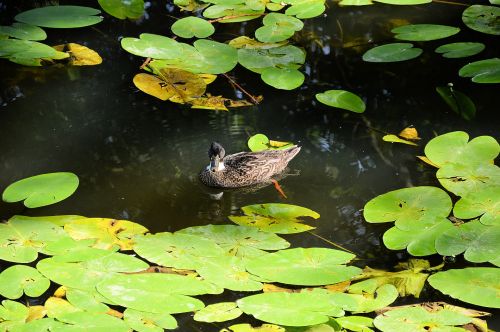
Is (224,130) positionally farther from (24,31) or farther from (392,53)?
(24,31)

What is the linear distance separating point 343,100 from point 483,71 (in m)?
1.09

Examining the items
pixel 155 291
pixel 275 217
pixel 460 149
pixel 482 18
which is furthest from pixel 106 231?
pixel 482 18

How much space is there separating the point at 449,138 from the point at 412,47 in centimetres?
145

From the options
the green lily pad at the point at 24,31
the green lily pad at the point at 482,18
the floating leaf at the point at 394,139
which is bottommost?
the floating leaf at the point at 394,139

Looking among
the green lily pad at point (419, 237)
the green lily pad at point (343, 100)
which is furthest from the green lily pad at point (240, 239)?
the green lily pad at point (343, 100)

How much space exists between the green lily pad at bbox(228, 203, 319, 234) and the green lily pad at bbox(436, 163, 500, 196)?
2.55ft

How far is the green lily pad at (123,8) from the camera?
6691mm

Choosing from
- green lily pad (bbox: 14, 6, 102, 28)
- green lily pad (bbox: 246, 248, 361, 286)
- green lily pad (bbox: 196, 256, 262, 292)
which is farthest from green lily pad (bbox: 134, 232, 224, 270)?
green lily pad (bbox: 14, 6, 102, 28)

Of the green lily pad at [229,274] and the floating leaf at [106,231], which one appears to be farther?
the floating leaf at [106,231]

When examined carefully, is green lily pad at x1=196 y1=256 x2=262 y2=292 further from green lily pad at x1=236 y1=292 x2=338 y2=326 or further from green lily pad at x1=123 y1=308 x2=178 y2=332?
green lily pad at x1=123 y1=308 x2=178 y2=332

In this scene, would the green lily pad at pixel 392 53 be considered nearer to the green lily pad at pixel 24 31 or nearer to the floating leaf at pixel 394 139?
the floating leaf at pixel 394 139

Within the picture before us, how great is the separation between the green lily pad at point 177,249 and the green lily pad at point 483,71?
2630 millimetres

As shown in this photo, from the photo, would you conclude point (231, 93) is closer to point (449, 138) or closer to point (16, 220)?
point (449, 138)

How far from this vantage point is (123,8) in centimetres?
679
